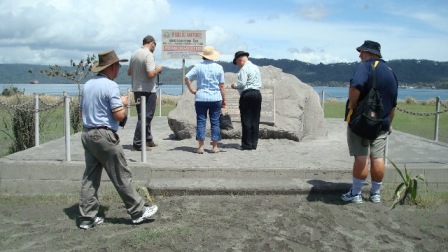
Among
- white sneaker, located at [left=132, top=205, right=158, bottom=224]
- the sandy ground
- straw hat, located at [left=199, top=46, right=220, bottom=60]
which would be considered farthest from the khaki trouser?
straw hat, located at [left=199, top=46, right=220, bottom=60]

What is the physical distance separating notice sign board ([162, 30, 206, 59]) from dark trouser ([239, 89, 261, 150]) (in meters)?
8.01

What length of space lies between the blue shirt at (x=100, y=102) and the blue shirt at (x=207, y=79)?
8.65ft

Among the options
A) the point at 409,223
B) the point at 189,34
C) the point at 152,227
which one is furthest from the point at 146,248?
the point at 189,34

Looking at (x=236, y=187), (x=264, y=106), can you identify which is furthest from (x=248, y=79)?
(x=236, y=187)

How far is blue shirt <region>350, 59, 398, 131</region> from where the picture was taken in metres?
5.29

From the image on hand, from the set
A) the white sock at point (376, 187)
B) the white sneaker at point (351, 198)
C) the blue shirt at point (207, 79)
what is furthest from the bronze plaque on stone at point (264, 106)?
the white sock at point (376, 187)

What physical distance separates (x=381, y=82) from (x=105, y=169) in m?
3.37

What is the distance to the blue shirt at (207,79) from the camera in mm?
7328

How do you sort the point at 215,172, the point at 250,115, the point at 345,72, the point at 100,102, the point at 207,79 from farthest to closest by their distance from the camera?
the point at 345,72, the point at 250,115, the point at 207,79, the point at 215,172, the point at 100,102

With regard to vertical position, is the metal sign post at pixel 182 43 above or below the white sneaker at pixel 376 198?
above

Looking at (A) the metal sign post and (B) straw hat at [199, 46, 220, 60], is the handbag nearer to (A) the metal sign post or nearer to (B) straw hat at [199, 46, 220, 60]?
(B) straw hat at [199, 46, 220, 60]

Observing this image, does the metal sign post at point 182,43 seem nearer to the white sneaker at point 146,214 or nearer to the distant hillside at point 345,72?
the white sneaker at point 146,214

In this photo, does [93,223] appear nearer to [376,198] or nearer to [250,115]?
[376,198]

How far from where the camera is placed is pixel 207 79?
734cm
